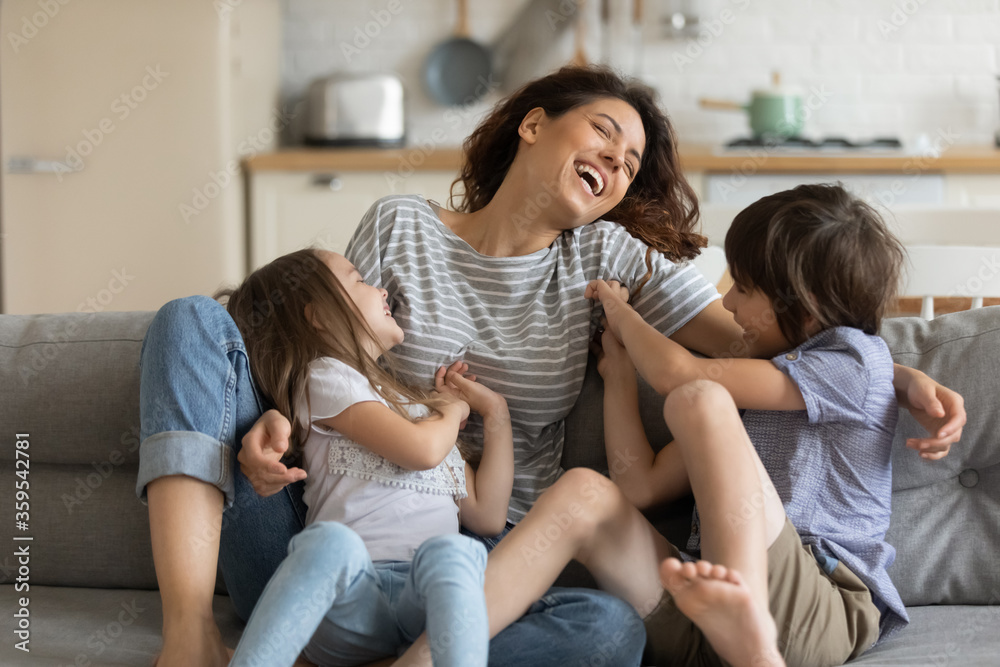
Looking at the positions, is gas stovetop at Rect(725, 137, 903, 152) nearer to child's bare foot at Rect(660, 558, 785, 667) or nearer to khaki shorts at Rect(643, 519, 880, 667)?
khaki shorts at Rect(643, 519, 880, 667)

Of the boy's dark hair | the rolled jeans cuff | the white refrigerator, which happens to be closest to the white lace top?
the rolled jeans cuff

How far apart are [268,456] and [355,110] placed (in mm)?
2511

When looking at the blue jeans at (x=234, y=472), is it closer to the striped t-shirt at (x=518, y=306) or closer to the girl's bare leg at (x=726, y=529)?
the girl's bare leg at (x=726, y=529)

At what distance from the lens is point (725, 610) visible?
95 cm

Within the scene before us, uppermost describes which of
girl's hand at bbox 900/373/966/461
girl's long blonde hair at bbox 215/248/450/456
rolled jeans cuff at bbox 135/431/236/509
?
girl's long blonde hair at bbox 215/248/450/456

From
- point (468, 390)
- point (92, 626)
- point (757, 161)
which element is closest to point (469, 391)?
point (468, 390)

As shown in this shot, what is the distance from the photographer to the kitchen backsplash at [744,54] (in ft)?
11.7

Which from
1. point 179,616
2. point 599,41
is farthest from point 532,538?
point 599,41

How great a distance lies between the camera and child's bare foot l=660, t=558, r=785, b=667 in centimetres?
94

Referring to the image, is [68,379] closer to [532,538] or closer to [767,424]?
[532,538]

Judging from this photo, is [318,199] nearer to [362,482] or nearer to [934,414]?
[362,482]

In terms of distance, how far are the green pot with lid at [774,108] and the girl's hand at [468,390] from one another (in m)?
2.31

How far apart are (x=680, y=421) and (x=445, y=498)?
0.32 metres

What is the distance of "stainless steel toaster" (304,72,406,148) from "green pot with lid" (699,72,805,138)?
1.13 m
